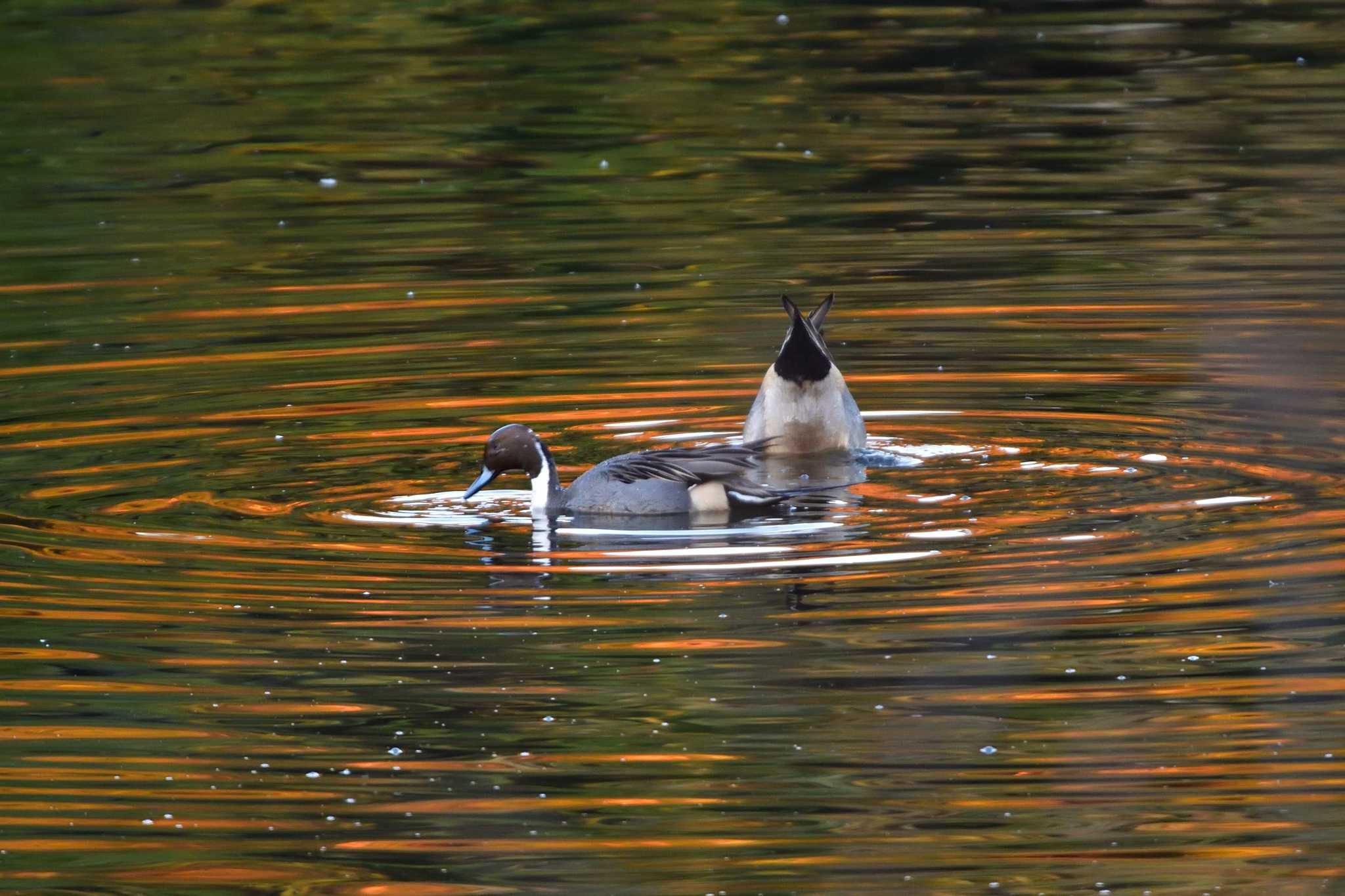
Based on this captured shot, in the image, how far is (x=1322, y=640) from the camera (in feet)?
27.9

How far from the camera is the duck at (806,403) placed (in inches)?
465

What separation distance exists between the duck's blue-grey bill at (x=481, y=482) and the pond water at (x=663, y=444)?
0.39 ft

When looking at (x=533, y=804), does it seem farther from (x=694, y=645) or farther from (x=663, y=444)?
(x=663, y=444)

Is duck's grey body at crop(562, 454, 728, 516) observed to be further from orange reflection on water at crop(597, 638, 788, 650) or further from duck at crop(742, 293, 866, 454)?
orange reflection on water at crop(597, 638, 788, 650)

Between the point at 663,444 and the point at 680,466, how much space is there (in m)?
1.47

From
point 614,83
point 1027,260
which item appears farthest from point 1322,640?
point 614,83

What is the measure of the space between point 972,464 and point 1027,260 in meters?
4.88

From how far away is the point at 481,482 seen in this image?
35.7ft

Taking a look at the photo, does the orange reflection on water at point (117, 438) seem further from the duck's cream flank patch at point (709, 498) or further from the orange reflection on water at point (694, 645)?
the orange reflection on water at point (694, 645)

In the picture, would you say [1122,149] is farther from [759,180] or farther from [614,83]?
[614,83]

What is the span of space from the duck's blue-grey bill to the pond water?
0.12 m

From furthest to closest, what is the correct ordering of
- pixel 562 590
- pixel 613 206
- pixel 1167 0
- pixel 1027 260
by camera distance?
pixel 1167 0, pixel 613 206, pixel 1027 260, pixel 562 590

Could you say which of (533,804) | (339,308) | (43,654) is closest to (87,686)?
(43,654)

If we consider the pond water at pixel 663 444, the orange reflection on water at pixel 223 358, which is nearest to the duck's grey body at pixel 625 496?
the pond water at pixel 663 444
